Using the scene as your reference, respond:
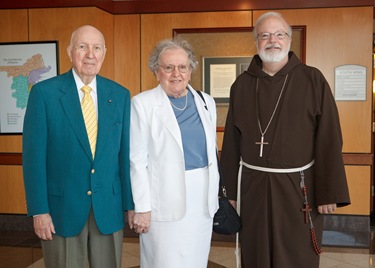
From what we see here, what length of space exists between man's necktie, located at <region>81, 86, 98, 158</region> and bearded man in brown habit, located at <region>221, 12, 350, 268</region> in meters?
0.97

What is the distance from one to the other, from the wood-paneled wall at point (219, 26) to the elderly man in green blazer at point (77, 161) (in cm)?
297

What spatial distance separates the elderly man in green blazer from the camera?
207 centimetres

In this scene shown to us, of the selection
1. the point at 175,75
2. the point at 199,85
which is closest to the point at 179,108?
the point at 175,75

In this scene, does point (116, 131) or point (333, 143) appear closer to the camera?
point (116, 131)

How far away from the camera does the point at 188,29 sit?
17.4ft

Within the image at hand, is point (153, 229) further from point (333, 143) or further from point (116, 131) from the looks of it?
point (333, 143)

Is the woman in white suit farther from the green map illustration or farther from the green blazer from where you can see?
the green map illustration

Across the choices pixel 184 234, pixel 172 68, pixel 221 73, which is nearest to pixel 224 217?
pixel 184 234

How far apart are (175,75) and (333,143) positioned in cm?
97

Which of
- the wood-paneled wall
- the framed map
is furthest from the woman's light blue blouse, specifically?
the framed map

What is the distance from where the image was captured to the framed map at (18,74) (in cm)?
503

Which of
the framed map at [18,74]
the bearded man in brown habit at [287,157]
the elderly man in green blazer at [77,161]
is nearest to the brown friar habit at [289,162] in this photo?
the bearded man in brown habit at [287,157]

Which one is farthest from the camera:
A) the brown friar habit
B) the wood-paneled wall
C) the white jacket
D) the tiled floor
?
the wood-paneled wall

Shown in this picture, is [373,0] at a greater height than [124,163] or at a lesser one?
greater
